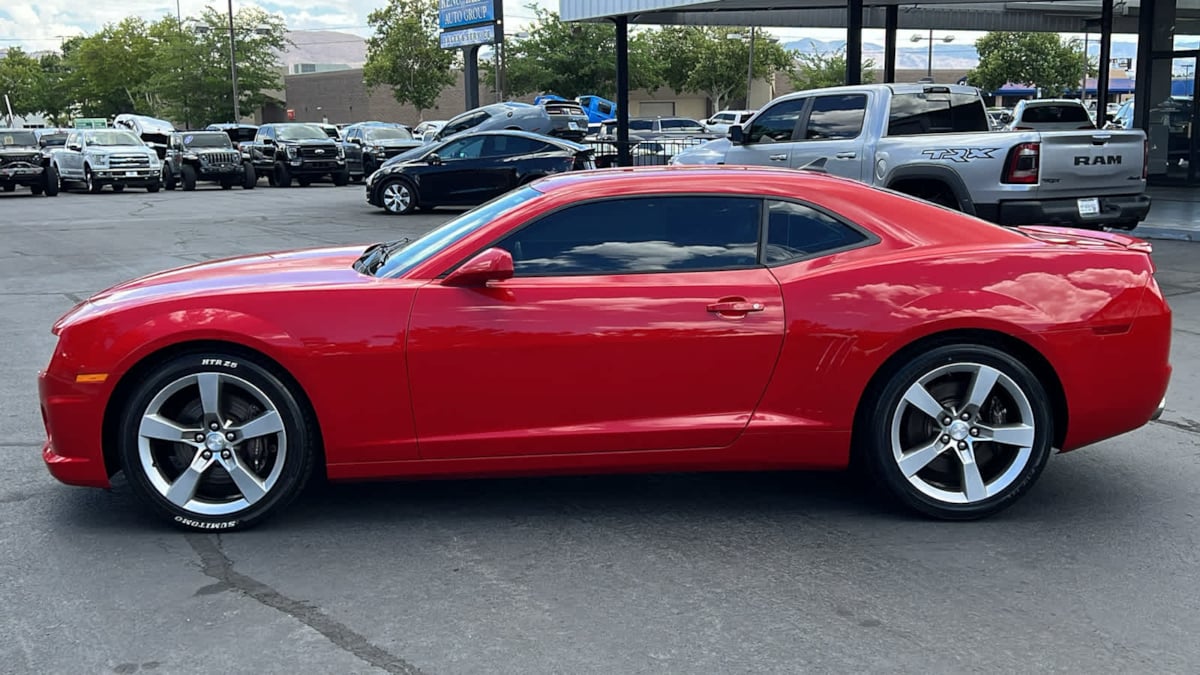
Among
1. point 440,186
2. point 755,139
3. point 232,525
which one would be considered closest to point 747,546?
point 232,525

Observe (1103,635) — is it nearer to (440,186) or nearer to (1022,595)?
(1022,595)

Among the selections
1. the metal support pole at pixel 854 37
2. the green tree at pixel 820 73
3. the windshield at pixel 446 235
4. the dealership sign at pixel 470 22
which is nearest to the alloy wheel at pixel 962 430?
the windshield at pixel 446 235

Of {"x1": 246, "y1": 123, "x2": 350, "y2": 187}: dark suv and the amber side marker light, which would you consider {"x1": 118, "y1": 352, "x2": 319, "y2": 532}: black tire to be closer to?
the amber side marker light

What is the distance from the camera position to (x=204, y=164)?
31.5 metres

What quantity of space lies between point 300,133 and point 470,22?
19.3 feet

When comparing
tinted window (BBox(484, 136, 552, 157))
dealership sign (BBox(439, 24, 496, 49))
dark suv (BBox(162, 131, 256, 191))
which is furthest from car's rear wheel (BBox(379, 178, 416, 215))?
dealership sign (BBox(439, 24, 496, 49))

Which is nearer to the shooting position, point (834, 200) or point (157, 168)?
point (834, 200)

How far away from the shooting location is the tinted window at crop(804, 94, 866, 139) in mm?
12805

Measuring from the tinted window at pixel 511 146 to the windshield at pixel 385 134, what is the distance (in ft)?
38.6

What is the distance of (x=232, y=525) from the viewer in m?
4.76

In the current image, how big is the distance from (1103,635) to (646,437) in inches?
71.4

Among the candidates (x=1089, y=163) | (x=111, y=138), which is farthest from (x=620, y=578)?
(x=111, y=138)

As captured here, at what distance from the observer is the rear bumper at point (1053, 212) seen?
1130cm

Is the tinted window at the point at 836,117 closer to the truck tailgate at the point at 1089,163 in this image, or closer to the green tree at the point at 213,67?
the truck tailgate at the point at 1089,163
